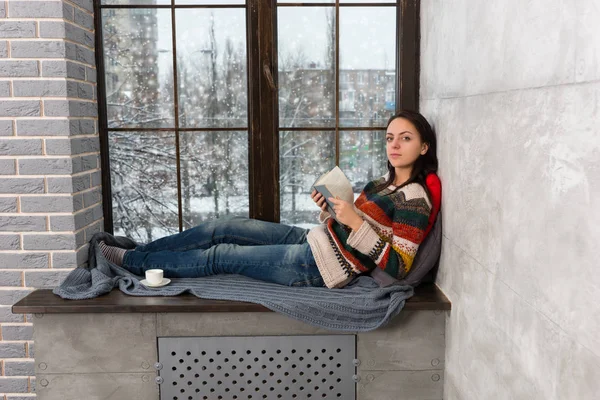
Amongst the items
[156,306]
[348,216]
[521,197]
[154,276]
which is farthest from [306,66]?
[521,197]

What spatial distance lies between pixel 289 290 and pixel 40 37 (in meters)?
1.44

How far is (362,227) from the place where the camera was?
2.29 metres

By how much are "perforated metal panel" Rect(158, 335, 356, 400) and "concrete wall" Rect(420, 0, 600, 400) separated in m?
0.43

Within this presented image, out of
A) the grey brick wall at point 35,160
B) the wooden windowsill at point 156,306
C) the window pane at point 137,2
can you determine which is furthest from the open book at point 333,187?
the window pane at point 137,2

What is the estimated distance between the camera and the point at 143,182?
293 cm

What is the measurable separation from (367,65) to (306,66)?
0.29 m

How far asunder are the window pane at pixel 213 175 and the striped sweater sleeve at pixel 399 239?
2.71 ft

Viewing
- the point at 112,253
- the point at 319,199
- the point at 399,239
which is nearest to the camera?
the point at 399,239

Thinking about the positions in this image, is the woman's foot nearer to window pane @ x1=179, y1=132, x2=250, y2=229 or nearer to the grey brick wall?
the grey brick wall

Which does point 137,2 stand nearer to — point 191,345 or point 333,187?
point 333,187

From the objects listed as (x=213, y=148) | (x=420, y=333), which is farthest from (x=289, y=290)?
(x=213, y=148)

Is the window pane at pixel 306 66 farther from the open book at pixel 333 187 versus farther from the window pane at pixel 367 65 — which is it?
the open book at pixel 333 187

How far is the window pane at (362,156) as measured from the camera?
290cm

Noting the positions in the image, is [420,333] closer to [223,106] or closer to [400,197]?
[400,197]
